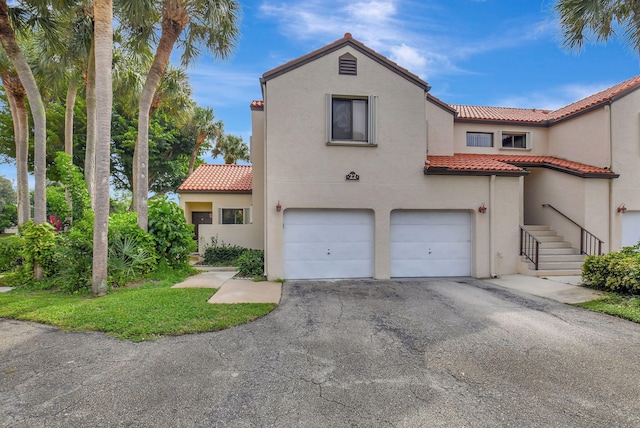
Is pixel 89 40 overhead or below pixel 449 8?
below

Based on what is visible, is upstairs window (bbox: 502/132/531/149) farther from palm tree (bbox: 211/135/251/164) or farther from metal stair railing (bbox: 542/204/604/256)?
palm tree (bbox: 211/135/251/164)

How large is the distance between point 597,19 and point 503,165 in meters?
4.77

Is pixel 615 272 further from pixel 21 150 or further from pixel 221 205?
pixel 21 150

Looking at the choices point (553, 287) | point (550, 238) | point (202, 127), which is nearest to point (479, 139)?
point (550, 238)

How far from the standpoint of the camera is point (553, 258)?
10.3 meters

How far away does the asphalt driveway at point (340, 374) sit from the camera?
114 inches

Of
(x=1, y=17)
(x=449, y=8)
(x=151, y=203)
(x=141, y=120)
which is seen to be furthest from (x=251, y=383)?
(x=449, y=8)

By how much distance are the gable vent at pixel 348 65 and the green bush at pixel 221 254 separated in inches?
318

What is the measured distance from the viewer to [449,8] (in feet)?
33.6

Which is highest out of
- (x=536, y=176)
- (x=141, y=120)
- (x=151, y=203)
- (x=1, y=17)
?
(x=1, y=17)

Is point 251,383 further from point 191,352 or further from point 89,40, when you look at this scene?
point 89,40

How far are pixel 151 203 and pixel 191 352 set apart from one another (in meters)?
7.66

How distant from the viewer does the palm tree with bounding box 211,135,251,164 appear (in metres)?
28.8

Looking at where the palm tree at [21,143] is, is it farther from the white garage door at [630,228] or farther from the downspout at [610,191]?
the white garage door at [630,228]
